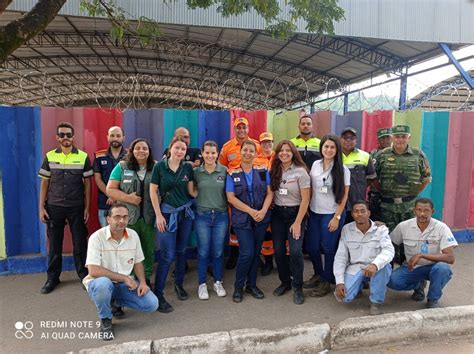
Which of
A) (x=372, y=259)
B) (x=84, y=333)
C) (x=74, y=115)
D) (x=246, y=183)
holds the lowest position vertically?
(x=84, y=333)

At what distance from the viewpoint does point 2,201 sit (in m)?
3.93

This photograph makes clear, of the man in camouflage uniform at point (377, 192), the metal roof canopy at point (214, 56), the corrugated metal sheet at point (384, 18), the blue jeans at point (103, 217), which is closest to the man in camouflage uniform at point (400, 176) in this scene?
the man in camouflage uniform at point (377, 192)

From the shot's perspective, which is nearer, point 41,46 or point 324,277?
point 324,277

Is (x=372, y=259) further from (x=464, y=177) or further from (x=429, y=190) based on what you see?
(x=464, y=177)

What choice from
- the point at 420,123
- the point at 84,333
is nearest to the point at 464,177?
the point at 420,123

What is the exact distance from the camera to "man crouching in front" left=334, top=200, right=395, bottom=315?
3.17 m

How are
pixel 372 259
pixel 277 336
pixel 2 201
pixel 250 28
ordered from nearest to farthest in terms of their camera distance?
pixel 277 336, pixel 372 259, pixel 2 201, pixel 250 28

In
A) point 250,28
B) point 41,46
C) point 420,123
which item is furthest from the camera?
point 41,46

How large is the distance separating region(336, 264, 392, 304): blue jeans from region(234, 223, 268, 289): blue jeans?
90 cm

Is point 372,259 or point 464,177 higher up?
point 464,177

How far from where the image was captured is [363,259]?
3295mm

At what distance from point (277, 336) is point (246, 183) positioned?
4.47 ft

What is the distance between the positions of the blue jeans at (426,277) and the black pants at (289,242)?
91cm

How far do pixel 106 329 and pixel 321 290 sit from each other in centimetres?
207
